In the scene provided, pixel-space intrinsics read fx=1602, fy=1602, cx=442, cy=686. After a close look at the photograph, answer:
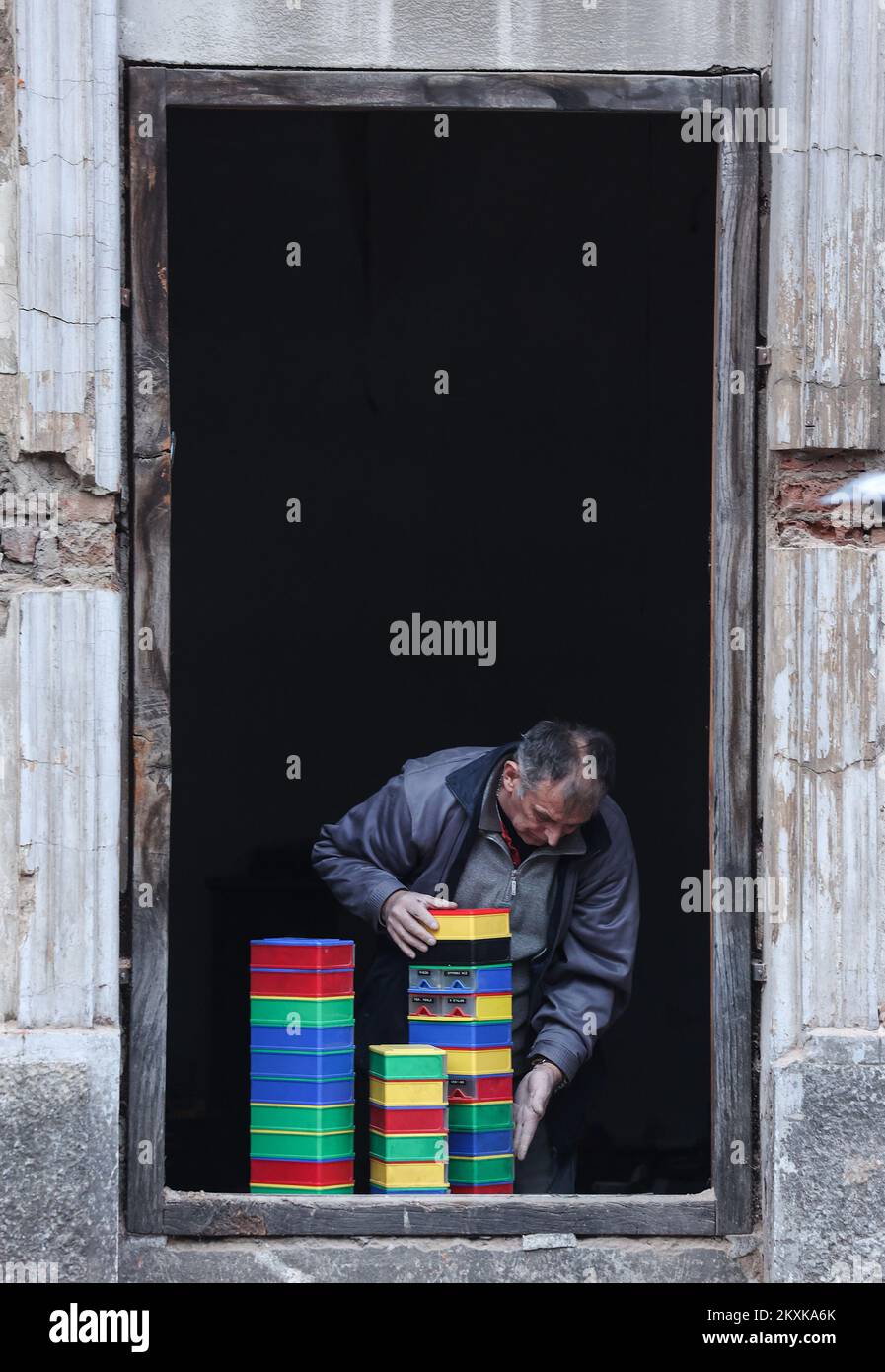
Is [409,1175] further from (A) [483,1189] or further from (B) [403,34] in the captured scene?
(B) [403,34]

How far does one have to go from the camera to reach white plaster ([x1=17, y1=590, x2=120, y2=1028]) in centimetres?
367

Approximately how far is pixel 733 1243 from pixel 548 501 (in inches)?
171

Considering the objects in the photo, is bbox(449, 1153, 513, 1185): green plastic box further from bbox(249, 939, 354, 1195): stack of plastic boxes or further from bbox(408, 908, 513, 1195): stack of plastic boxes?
bbox(249, 939, 354, 1195): stack of plastic boxes

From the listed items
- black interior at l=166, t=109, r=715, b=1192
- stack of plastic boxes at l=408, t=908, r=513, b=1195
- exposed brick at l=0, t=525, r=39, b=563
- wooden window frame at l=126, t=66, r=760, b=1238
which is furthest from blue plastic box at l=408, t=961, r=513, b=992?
black interior at l=166, t=109, r=715, b=1192

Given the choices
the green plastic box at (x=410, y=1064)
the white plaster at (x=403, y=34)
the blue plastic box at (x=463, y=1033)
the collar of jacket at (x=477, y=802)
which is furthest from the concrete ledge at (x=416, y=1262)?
the white plaster at (x=403, y=34)

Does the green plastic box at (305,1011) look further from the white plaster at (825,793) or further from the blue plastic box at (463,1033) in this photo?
the white plaster at (825,793)

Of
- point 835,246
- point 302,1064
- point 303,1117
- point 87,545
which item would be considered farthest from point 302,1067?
point 835,246

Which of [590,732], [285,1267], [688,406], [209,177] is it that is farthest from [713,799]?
[209,177]

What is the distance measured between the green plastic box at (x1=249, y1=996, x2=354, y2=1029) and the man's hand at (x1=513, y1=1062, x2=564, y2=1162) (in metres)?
0.74

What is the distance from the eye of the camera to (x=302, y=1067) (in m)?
4.14

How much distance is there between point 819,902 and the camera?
3.76 metres

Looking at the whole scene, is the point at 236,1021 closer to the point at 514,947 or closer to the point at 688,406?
the point at 514,947

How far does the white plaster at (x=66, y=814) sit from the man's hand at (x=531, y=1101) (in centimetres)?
146

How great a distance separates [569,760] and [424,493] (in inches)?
125
